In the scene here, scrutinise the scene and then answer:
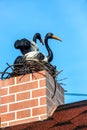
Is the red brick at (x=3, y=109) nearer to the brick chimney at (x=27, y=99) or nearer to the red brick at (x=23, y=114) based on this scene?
the brick chimney at (x=27, y=99)

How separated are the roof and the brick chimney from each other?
0.26m

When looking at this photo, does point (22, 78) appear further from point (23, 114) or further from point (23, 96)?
point (23, 114)

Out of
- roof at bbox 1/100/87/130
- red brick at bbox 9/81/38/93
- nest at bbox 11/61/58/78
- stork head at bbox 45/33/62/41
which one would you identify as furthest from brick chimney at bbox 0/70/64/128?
stork head at bbox 45/33/62/41

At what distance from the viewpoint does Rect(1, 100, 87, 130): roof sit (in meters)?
5.88

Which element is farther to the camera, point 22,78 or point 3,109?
point 22,78

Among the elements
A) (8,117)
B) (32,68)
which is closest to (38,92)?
(8,117)

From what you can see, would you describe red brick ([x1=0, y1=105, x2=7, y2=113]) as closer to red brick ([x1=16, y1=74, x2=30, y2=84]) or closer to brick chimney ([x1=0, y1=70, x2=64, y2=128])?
brick chimney ([x1=0, y1=70, x2=64, y2=128])

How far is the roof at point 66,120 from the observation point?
19.3 ft

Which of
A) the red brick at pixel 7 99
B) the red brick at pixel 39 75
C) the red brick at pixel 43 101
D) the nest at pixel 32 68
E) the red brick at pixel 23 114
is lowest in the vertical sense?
the red brick at pixel 23 114

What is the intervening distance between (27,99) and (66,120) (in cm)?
92

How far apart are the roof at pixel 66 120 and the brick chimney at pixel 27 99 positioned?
26 centimetres

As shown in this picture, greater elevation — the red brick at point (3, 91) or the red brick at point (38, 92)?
the red brick at point (3, 91)

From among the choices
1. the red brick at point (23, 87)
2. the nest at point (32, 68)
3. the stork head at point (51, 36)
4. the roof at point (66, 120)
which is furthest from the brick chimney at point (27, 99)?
the stork head at point (51, 36)

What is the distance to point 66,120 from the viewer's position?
19.9 feet
